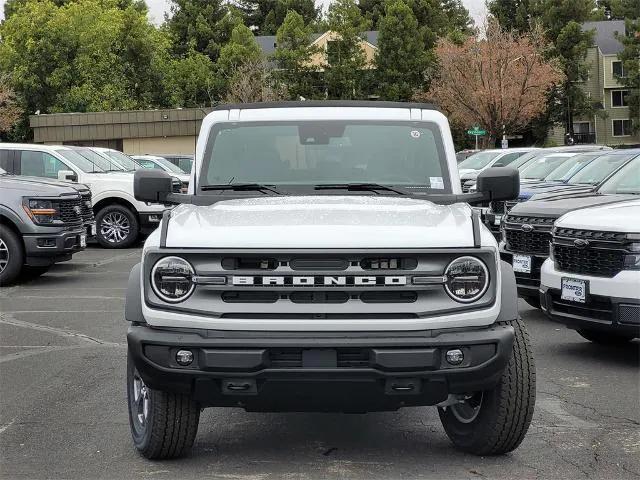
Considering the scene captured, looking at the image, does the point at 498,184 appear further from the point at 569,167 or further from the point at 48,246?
the point at 569,167

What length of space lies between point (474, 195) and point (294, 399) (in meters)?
1.89

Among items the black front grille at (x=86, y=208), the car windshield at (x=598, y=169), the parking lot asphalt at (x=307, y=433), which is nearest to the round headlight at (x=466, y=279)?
the parking lot asphalt at (x=307, y=433)

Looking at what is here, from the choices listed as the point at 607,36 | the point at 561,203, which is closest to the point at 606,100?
the point at 607,36

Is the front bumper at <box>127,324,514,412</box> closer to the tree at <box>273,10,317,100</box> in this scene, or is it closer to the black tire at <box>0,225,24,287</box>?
the black tire at <box>0,225,24,287</box>

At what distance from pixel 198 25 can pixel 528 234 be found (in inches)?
2965

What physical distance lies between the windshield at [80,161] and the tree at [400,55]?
159ft

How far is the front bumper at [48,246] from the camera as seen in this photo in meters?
14.0

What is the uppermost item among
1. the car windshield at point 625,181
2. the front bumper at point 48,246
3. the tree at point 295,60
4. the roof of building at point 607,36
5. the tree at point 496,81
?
the roof of building at point 607,36

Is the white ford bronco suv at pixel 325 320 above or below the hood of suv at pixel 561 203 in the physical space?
below

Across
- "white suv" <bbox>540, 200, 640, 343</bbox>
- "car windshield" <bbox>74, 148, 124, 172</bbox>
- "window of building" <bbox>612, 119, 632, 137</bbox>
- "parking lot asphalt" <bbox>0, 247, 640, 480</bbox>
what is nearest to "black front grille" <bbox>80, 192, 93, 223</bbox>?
"car windshield" <bbox>74, 148, 124, 172</bbox>

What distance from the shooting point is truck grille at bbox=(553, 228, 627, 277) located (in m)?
8.18

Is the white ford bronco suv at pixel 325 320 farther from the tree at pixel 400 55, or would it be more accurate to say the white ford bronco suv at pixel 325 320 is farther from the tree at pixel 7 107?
the tree at pixel 7 107

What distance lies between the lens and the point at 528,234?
34.4ft

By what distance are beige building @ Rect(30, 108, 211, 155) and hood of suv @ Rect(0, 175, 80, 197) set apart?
137 feet
